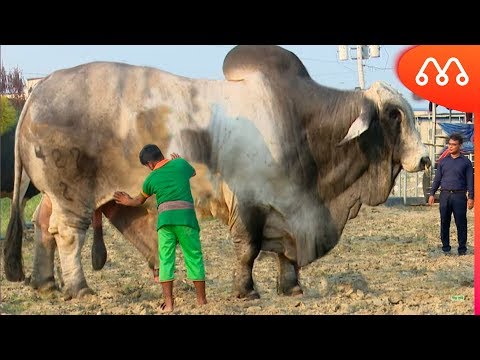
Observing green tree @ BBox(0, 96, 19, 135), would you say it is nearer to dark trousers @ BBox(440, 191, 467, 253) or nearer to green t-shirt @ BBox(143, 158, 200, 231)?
green t-shirt @ BBox(143, 158, 200, 231)

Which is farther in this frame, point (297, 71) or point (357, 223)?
point (357, 223)

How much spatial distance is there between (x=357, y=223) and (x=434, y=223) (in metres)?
1.34

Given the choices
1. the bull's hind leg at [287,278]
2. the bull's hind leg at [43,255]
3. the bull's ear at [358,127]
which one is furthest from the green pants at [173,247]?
the bull's ear at [358,127]

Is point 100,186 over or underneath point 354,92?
underneath

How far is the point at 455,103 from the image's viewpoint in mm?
7984

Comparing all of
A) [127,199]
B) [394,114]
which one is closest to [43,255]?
[127,199]

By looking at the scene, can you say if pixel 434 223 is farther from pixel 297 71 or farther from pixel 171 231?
pixel 171 231

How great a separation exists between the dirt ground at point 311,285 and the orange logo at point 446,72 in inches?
76.1

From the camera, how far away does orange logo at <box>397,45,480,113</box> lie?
7930 millimetres

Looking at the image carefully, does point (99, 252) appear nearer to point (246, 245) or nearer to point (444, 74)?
point (246, 245)

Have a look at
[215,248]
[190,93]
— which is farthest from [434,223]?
[190,93]

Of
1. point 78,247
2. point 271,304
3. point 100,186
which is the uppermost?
point 100,186

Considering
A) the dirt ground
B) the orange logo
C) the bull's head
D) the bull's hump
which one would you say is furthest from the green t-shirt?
the orange logo

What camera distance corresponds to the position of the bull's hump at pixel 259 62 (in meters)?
8.54
